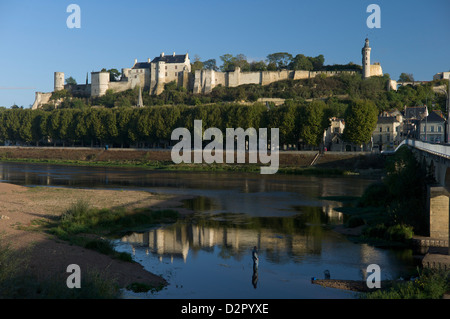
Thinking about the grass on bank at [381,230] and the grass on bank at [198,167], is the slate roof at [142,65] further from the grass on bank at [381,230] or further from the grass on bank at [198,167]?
the grass on bank at [381,230]

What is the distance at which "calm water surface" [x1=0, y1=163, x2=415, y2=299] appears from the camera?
1619 centimetres

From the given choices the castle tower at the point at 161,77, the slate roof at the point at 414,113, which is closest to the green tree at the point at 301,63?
the castle tower at the point at 161,77

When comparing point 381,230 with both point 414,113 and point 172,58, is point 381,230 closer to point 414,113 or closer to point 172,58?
point 414,113

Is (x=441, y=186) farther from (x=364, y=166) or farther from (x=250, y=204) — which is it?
(x=364, y=166)

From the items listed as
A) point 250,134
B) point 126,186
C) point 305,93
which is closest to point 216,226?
point 126,186

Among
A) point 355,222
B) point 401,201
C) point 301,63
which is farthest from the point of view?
point 301,63

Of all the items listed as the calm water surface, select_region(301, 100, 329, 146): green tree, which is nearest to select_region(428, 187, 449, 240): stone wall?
the calm water surface

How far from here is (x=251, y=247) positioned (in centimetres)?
2189

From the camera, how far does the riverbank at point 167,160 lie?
205ft

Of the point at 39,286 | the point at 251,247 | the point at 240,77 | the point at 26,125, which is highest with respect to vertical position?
the point at 240,77

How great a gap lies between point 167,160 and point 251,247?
53.8 m

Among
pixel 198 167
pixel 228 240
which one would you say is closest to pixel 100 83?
pixel 198 167

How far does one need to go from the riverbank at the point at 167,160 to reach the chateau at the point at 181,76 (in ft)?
148
